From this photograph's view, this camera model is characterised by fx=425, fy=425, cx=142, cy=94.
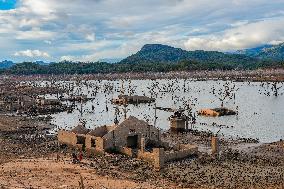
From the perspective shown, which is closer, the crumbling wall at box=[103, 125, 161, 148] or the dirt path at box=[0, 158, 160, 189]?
the dirt path at box=[0, 158, 160, 189]

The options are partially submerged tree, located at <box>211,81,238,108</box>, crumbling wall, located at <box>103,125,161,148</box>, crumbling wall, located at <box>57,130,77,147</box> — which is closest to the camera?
crumbling wall, located at <box>103,125,161,148</box>

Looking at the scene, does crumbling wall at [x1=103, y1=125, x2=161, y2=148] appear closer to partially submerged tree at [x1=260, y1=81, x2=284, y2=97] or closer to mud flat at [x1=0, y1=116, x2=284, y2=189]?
mud flat at [x1=0, y1=116, x2=284, y2=189]

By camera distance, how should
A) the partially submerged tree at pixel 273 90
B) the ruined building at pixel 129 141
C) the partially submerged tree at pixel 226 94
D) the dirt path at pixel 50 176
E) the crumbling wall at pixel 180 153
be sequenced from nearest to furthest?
the dirt path at pixel 50 176, the crumbling wall at pixel 180 153, the ruined building at pixel 129 141, the partially submerged tree at pixel 226 94, the partially submerged tree at pixel 273 90

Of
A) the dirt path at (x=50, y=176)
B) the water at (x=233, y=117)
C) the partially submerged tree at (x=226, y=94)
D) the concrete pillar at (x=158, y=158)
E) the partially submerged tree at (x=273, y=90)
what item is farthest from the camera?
the partially submerged tree at (x=273, y=90)

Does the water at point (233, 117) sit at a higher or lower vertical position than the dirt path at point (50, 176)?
higher

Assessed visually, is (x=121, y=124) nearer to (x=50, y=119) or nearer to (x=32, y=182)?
(x=32, y=182)

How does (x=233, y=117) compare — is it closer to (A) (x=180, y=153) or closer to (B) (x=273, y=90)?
(A) (x=180, y=153)

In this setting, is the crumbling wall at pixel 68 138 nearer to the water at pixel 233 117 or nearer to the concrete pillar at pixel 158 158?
the concrete pillar at pixel 158 158

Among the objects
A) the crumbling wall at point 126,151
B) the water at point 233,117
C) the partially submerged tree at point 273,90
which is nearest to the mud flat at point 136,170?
the crumbling wall at point 126,151

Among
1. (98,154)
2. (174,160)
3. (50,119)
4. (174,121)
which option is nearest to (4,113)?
(50,119)

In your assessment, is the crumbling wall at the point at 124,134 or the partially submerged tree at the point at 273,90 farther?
the partially submerged tree at the point at 273,90

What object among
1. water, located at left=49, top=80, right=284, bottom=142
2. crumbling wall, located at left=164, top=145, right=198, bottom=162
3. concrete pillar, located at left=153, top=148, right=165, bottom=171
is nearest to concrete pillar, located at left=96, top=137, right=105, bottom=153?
crumbling wall, located at left=164, top=145, right=198, bottom=162

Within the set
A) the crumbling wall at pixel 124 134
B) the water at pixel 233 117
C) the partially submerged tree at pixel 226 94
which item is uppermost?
the partially submerged tree at pixel 226 94

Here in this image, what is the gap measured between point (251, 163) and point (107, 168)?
470 inches
